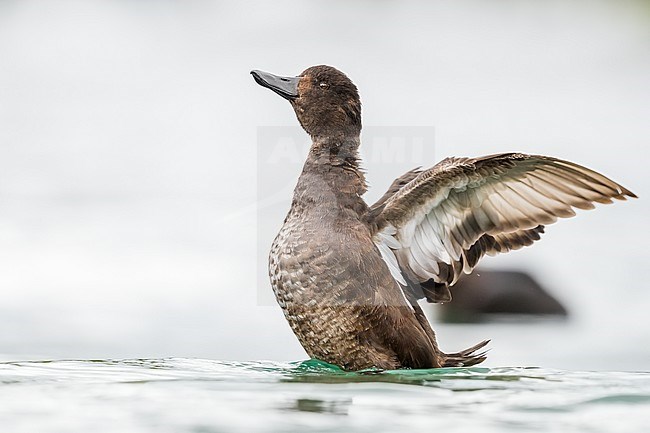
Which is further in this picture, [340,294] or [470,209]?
[470,209]

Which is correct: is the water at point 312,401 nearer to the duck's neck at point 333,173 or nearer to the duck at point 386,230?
the duck at point 386,230

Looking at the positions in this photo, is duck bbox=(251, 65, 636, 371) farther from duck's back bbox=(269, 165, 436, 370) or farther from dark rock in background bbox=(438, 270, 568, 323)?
dark rock in background bbox=(438, 270, 568, 323)

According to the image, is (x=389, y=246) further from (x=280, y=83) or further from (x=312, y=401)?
(x=312, y=401)

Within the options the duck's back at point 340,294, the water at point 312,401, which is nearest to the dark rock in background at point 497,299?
the duck's back at point 340,294

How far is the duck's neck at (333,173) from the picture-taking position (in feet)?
17.3

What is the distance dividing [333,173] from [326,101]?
1.35ft

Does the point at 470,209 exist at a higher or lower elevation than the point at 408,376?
higher

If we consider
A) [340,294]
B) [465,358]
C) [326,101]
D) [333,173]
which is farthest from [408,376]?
[326,101]

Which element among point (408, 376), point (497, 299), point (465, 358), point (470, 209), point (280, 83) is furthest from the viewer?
point (497, 299)

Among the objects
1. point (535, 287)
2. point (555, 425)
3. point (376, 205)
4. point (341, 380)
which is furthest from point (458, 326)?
point (555, 425)

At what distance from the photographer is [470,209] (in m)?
5.23

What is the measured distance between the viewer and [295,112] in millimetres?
5730

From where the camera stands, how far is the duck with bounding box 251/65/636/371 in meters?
4.91

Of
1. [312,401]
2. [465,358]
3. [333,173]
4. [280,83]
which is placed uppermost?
[280,83]
